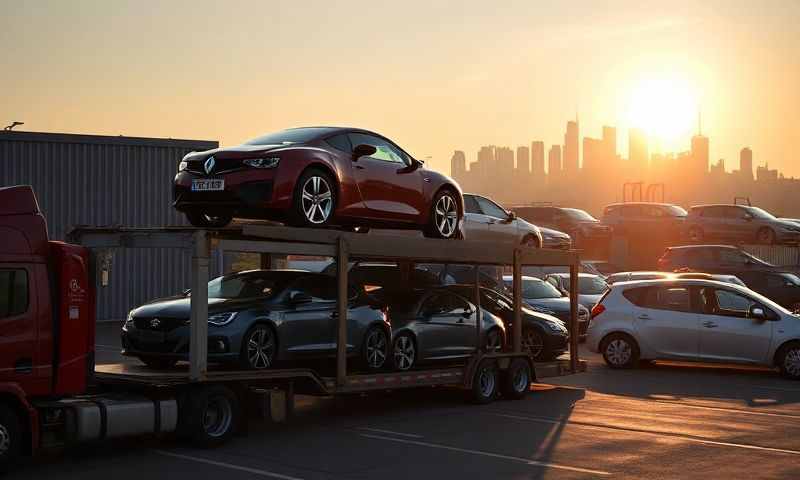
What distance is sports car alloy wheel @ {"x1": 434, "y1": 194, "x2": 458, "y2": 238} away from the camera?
51.1 ft

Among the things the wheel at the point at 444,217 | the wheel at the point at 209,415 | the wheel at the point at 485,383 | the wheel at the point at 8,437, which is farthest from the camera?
the wheel at the point at 485,383

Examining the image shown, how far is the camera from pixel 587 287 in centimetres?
2830

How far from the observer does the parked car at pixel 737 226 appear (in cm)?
4144

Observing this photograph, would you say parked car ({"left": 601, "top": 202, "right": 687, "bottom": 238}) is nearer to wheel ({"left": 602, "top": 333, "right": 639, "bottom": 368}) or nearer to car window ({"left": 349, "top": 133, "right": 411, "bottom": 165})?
wheel ({"left": 602, "top": 333, "right": 639, "bottom": 368})

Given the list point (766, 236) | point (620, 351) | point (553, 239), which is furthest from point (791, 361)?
point (766, 236)

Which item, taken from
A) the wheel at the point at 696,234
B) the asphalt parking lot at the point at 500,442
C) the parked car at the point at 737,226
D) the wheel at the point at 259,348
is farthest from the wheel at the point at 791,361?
the wheel at the point at 696,234

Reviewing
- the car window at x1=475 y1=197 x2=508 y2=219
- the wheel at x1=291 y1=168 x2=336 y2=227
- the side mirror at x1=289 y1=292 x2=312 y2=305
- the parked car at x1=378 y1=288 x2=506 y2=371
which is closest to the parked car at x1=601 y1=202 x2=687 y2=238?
the car window at x1=475 y1=197 x2=508 y2=219

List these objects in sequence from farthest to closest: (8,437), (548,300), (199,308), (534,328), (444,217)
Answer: (548,300), (534,328), (444,217), (199,308), (8,437)

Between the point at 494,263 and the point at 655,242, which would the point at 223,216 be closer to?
the point at 494,263

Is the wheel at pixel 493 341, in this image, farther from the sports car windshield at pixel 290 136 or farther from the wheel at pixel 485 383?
the sports car windshield at pixel 290 136

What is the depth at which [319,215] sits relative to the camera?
13.1 metres

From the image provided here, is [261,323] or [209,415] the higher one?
[261,323]

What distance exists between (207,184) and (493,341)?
5.70 metres

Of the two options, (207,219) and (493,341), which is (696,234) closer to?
(493,341)
